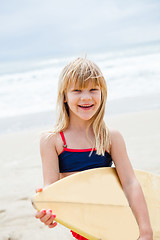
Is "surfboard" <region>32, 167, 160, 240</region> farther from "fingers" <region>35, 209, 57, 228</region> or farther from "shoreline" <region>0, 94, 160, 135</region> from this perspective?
"shoreline" <region>0, 94, 160, 135</region>

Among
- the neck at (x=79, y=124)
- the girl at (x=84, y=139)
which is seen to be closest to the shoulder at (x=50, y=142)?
the girl at (x=84, y=139)

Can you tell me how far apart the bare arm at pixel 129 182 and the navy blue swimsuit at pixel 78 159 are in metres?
0.08

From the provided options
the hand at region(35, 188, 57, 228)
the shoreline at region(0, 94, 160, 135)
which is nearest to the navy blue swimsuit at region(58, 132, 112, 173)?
the hand at region(35, 188, 57, 228)

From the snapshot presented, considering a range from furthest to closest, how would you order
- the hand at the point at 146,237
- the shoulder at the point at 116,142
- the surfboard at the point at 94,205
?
the shoulder at the point at 116,142, the hand at the point at 146,237, the surfboard at the point at 94,205

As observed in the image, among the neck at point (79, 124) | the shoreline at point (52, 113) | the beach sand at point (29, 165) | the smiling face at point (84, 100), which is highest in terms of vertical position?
the smiling face at point (84, 100)

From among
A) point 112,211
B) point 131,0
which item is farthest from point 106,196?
point 131,0

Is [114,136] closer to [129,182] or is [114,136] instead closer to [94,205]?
[129,182]

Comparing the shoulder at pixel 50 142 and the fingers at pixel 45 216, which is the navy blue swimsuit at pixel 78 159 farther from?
the fingers at pixel 45 216

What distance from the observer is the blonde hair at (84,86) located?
1.85 metres

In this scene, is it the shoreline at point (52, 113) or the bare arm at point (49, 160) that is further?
the shoreline at point (52, 113)

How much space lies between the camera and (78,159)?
1913 mm

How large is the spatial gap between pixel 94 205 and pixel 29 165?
2.54m

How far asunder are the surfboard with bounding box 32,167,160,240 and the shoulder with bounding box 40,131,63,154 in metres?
0.22

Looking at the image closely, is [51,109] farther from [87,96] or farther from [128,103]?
[87,96]
